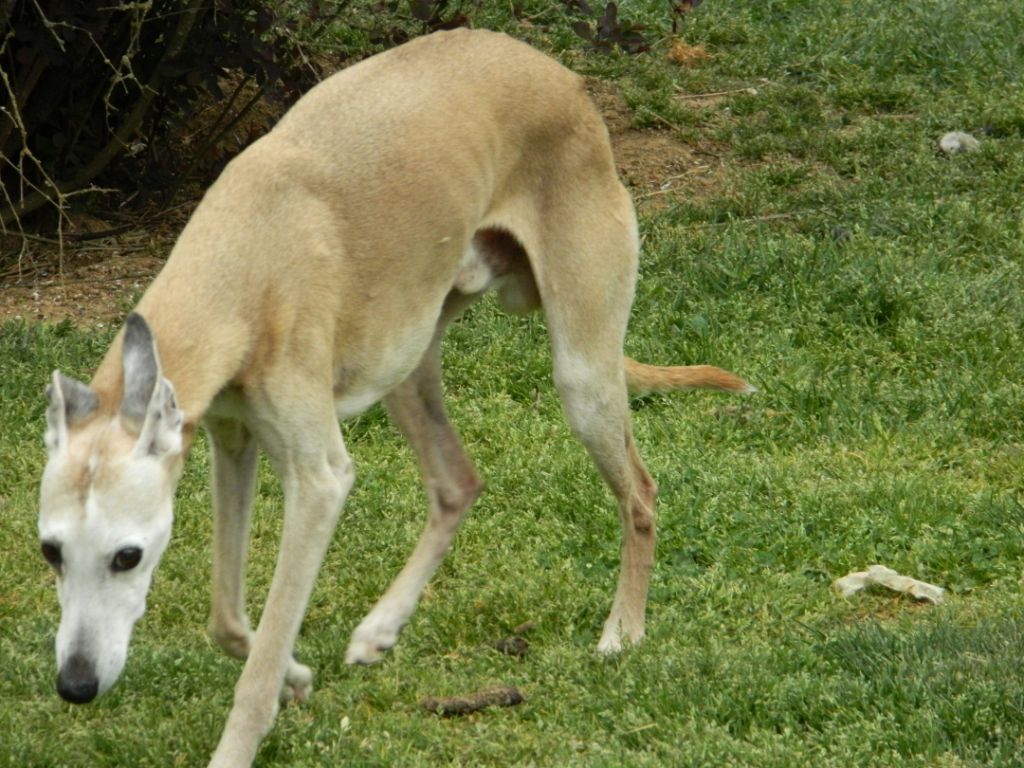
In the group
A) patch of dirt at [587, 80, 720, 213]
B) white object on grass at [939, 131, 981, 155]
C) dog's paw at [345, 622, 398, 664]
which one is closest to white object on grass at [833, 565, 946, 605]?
dog's paw at [345, 622, 398, 664]

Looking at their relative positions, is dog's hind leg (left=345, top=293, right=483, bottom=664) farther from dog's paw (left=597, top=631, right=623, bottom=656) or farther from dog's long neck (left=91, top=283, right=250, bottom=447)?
dog's long neck (left=91, top=283, right=250, bottom=447)

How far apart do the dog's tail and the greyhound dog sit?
0.12 meters

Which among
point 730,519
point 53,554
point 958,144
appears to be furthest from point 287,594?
point 958,144

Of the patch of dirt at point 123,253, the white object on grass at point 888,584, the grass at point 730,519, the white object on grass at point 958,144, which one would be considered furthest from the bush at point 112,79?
the white object on grass at point 888,584

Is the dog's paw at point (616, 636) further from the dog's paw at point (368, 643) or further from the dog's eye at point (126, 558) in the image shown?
the dog's eye at point (126, 558)

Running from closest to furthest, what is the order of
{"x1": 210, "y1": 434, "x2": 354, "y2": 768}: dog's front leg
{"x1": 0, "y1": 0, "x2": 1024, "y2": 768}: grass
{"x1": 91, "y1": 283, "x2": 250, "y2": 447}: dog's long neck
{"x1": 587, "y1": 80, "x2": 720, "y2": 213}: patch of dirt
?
{"x1": 91, "y1": 283, "x2": 250, "y2": 447}: dog's long neck < {"x1": 210, "y1": 434, "x2": 354, "y2": 768}: dog's front leg < {"x1": 0, "y1": 0, "x2": 1024, "y2": 768}: grass < {"x1": 587, "y1": 80, "x2": 720, "y2": 213}: patch of dirt

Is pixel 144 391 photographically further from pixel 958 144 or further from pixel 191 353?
pixel 958 144

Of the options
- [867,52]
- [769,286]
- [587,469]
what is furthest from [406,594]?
[867,52]

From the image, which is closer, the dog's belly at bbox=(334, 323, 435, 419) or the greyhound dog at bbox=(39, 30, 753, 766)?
the greyhound dog at bbox=(39, 30, 753, 766)

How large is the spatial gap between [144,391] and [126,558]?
14.7 inches

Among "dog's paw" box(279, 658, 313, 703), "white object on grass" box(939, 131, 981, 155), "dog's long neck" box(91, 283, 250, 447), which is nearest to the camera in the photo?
"dog's long neck" box(91, 283, 250, 447)

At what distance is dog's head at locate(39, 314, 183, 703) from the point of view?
143 inches

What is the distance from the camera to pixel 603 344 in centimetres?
517

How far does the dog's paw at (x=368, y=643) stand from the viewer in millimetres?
5031
